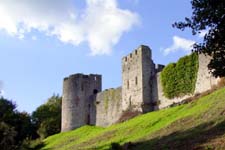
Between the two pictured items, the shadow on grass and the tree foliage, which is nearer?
the shadow on grass

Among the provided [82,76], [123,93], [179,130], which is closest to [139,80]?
[123,93]

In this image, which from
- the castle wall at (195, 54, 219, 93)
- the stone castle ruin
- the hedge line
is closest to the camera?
the castle wall at (195, 54, 219, 93)

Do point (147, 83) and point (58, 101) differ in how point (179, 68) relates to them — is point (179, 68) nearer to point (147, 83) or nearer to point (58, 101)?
point (147, 83)

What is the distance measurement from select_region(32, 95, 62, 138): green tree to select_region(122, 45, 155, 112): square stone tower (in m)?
14.9

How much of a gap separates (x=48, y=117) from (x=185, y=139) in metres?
44.4

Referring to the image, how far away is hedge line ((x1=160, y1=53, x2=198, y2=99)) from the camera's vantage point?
4181 cm

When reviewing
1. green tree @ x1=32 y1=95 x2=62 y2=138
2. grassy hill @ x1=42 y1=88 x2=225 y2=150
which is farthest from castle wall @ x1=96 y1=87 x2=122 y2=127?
grassy hill @ x1=42 y1=88 x2=225 y2=150

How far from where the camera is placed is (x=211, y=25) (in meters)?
19.1

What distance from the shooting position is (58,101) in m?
75.8

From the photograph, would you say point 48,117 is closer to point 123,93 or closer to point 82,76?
point 82,76

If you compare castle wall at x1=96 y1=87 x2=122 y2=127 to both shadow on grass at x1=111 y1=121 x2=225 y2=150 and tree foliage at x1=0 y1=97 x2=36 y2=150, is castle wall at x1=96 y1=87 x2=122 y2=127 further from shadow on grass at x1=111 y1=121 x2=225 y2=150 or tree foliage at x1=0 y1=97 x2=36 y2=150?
shadow on grass at x1=111 y1=121 x2=225 y2=150

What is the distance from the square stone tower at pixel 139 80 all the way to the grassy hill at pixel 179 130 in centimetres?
799

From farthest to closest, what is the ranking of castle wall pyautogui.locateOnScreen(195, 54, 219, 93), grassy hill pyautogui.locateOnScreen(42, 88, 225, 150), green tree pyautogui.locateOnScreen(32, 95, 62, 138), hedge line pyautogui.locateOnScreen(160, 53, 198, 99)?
green tree pyautogui.locateOnScreen(32, 95, 62, 138) → hedge line pyautogui.locateOnScreen(160, 53, 198, 99) → castle wall pyautogui.locateOnScreen(195, 54, 219, 93) → grassy hill pyautogui.locateOnScreen(42, 88, 225, 150)

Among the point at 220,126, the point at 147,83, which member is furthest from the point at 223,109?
the point at 147,83
